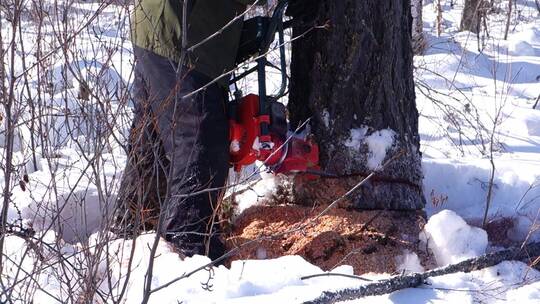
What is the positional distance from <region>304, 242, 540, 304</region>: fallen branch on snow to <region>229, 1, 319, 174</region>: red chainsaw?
0.94 meters

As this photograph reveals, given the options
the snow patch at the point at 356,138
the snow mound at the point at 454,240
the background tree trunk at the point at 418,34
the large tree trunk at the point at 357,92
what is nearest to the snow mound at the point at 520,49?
the background tree trunk at the point at 418,34

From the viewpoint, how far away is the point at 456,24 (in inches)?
546

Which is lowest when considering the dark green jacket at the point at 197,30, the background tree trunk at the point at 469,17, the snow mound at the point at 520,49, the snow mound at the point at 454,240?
the snow mound at the point at 454,240

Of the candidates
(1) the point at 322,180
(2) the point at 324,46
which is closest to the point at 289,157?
(1) the point at 322,180

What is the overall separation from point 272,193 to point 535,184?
1358 mm

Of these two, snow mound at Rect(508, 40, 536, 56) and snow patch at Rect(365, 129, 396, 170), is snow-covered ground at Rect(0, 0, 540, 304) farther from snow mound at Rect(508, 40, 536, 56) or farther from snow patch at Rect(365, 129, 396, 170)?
snow mound at Rect(508, 40, 536, 56)

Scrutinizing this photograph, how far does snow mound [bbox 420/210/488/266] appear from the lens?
3.92 m

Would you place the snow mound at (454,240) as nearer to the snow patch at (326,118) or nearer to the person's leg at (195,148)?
the snow patch at (326,118)

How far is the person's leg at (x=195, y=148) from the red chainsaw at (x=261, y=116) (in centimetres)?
12

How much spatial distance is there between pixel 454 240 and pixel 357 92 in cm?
82

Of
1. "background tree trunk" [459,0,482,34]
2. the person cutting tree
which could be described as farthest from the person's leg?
"background tree trunk" [459,0,482,34]

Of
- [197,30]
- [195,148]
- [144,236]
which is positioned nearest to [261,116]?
[195,148]

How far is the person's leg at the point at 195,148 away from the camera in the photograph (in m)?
3.90

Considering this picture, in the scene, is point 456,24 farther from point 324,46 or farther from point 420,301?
point 420,301
